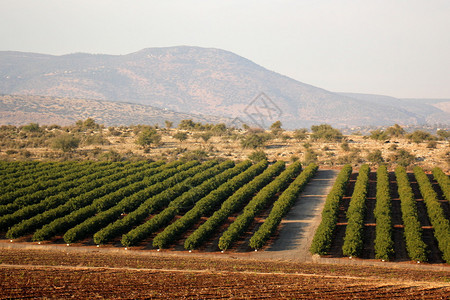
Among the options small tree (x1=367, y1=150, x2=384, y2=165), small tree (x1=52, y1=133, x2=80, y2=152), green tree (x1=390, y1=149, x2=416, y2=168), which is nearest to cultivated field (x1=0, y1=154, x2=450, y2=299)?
green tree (x1=390, y1=149, x2=416, y2=168)

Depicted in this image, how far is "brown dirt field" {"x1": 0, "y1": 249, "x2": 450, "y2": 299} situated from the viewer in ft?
56.6

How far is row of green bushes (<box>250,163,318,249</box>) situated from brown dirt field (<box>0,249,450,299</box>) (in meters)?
2.17

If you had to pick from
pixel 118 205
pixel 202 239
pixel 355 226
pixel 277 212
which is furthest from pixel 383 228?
pixel 118 205

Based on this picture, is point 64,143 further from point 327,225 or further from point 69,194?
point 327,225

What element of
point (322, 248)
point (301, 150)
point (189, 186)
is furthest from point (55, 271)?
point (301, 150)

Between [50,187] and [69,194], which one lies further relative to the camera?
[50,187]

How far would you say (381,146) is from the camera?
219 ft

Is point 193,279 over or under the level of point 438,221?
under

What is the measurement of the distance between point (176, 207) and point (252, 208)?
5.82m

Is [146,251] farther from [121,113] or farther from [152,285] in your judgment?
[121,113]

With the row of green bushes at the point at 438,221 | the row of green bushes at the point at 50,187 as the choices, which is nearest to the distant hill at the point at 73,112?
the row of green bushes at the point at 50,187

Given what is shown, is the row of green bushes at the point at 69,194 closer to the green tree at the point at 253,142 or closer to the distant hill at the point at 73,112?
the green tree at the point at 253,142

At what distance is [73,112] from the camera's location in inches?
6658

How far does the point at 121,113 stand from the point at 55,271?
160580 mm
